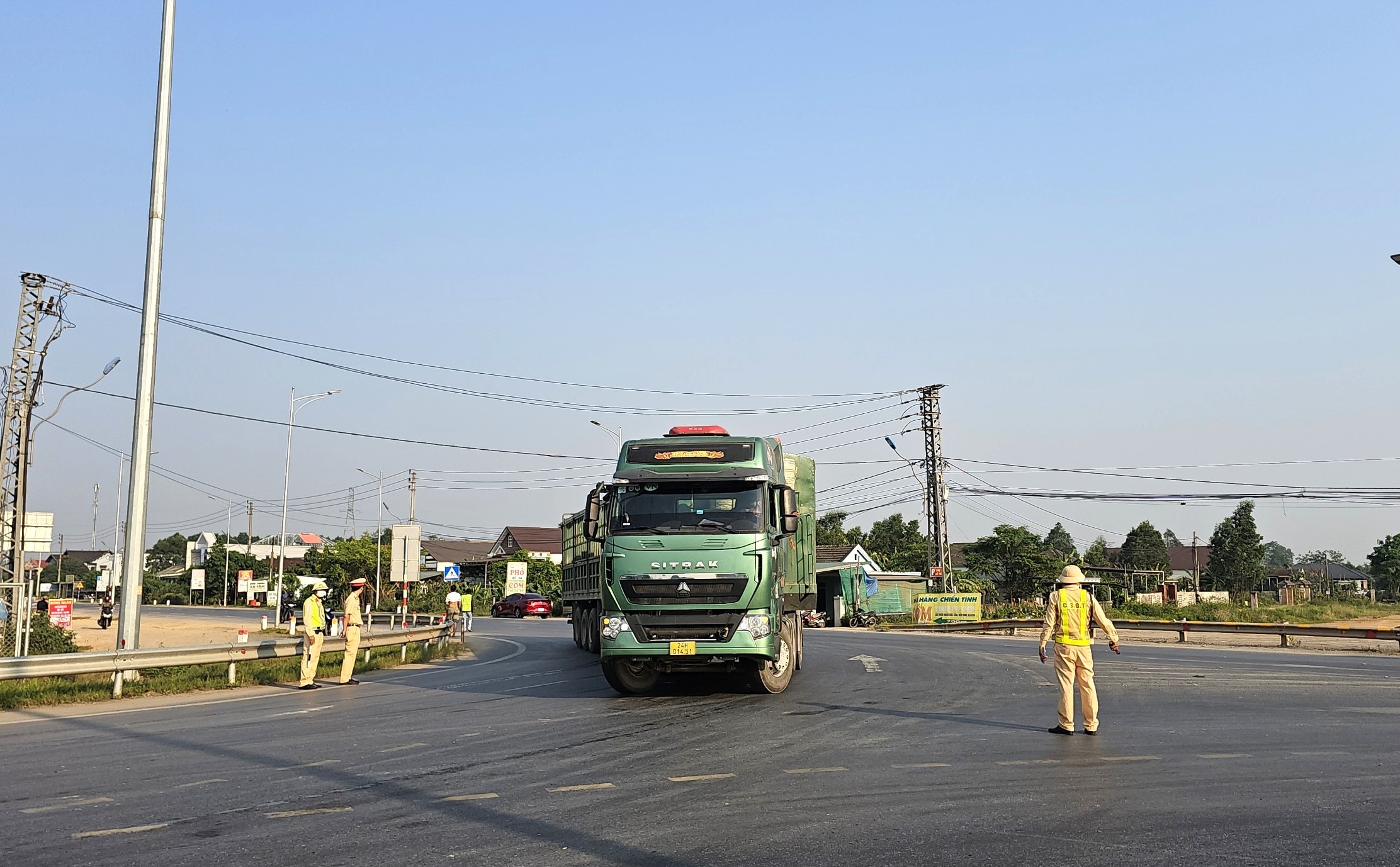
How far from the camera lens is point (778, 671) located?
654 inches

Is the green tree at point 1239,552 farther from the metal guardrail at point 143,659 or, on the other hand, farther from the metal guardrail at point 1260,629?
the metal guardrail at point 143,659

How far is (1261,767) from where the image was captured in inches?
382

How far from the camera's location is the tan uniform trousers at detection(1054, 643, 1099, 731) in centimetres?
1194

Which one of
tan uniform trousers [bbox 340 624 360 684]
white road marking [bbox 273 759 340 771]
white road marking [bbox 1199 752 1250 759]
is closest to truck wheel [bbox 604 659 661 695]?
tan uniform trousers [bbox 340 624 360 684]

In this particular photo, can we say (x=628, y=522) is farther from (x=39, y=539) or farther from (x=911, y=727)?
(x=39, y=539)

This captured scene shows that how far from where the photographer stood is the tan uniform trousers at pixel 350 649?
19.5 metres

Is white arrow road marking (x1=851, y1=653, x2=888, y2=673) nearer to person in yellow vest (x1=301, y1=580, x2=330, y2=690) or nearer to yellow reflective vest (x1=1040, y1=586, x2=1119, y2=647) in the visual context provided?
yellow reflective vest (x1=1040, y1=586, x2=1119, y2=647)

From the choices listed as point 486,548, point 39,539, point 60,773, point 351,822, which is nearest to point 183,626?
point 39,539

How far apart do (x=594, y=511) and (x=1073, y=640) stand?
677 centimetres

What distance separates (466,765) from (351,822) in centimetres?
257

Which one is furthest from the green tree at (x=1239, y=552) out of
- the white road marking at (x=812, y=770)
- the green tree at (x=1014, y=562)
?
the white road marking at (x=812, y=770)

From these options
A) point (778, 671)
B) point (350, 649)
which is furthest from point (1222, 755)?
point (350, 649)

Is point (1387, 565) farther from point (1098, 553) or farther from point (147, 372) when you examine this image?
point (147, 372)

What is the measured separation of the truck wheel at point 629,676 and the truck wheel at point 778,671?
62.1 inches
